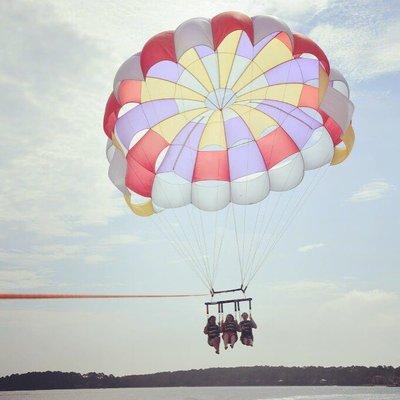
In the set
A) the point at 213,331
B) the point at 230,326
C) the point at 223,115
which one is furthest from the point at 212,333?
the point at 223,115

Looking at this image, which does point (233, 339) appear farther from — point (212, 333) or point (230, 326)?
point (212, 333)

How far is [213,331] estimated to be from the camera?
11.3 meters

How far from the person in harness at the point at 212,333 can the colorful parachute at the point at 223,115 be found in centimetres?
328

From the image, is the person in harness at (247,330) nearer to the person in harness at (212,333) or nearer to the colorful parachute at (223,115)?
the person in harness at (212,333)

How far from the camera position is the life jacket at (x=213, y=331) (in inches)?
443

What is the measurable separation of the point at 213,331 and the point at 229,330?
1.21 ft

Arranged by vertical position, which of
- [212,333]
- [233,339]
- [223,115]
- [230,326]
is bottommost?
[233,339]

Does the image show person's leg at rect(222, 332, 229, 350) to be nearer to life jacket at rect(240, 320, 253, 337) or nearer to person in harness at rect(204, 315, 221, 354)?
person in harness at rect(204, 315, 221, 354)

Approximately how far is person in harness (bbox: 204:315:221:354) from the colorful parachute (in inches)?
129

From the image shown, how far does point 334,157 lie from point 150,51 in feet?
17.9

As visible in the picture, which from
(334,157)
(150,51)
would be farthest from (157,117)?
(334,157)

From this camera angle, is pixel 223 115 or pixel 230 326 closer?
pixel 230 326

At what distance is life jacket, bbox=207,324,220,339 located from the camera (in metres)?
11.3

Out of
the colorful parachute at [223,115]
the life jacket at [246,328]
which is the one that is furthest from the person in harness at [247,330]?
the colorful parachute at [223,115]
